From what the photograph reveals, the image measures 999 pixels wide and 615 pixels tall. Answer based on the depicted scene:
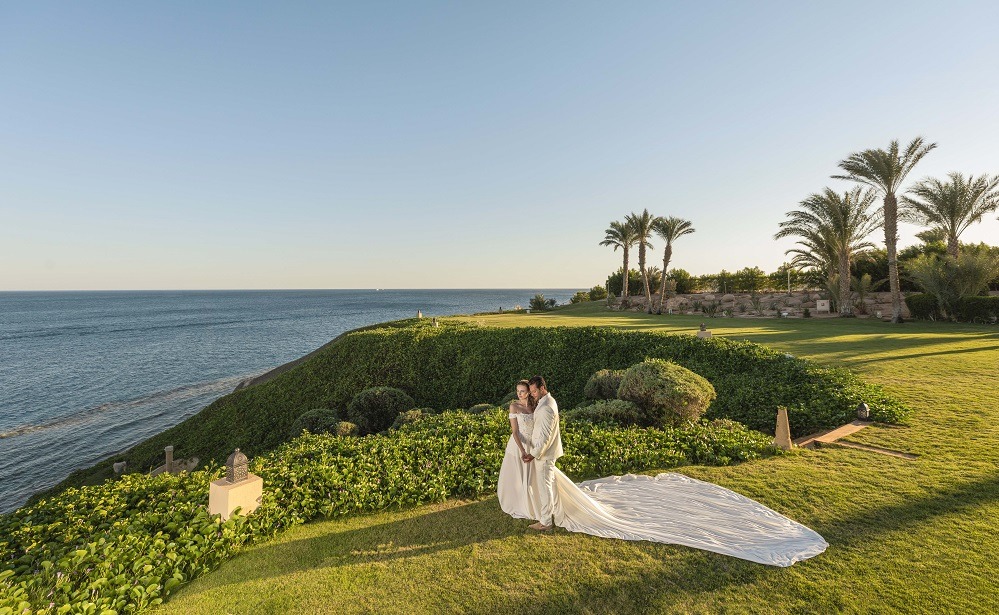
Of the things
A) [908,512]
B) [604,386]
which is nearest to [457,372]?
[604,386]

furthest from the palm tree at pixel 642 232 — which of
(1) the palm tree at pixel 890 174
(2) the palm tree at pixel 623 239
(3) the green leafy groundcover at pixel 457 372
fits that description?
(3) the green leafy groundcover at pixel 457 372

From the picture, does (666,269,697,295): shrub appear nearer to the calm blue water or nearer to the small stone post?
the calm blue water

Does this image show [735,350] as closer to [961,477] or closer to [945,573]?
[961,477]

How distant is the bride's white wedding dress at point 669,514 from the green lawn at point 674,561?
0.18m

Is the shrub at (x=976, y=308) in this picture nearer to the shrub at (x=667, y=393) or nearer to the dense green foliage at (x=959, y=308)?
the dense green foliage at (x=959, y=308)

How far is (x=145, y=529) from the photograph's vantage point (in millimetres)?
4797

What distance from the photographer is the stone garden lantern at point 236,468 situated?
528 centimetres

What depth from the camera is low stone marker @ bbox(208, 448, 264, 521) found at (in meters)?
5.20

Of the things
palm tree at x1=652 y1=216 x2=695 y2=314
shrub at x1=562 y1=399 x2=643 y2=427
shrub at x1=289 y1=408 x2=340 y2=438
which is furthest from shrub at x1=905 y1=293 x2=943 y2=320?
shrub at x1=289 y1=408 x2=340 y2=438

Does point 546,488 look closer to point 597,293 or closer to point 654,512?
point 654,512

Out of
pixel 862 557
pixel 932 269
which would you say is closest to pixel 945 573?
pixel 862 557

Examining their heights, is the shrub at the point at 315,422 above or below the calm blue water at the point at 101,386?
above

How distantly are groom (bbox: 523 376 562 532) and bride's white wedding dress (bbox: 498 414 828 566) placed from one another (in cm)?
13

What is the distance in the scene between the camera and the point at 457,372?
17375mm
